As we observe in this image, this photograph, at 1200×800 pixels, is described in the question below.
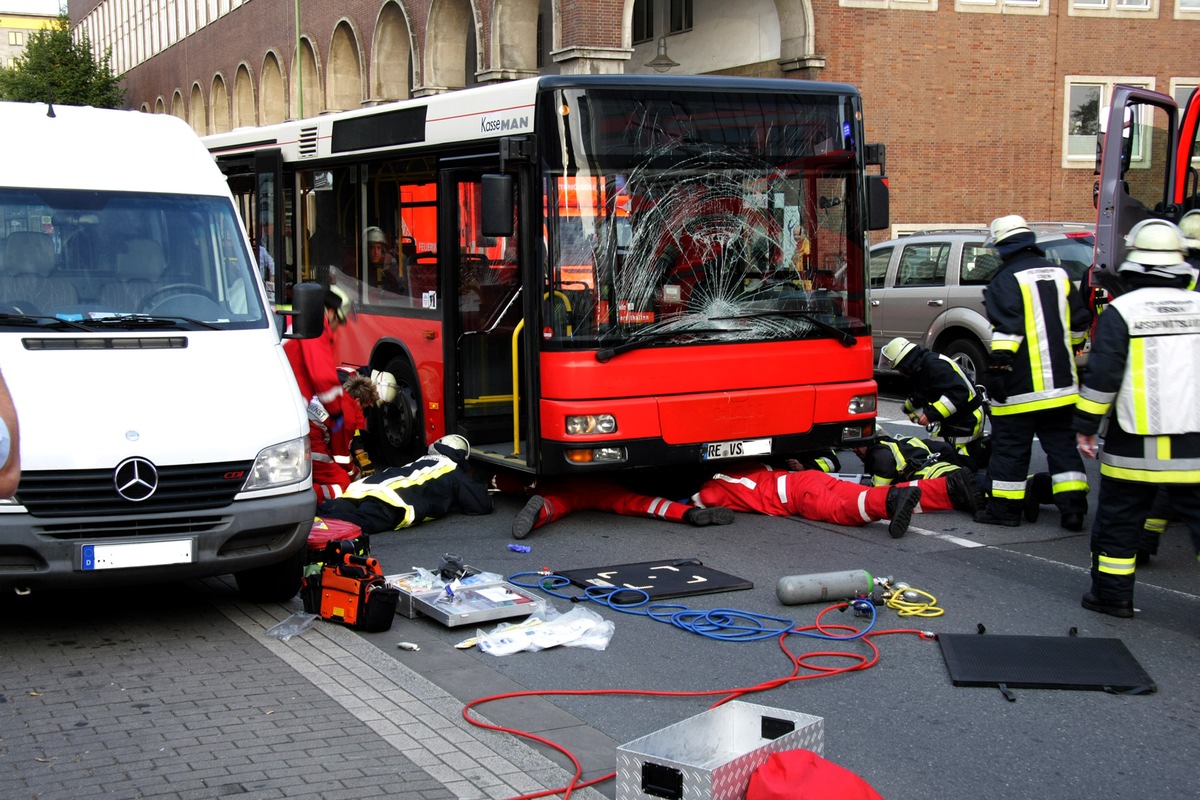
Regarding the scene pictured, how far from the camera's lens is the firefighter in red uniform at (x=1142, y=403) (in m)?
6.35

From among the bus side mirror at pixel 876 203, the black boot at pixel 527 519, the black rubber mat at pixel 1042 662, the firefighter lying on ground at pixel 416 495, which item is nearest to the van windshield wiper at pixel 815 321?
the bus side mirror at pixel 876 203

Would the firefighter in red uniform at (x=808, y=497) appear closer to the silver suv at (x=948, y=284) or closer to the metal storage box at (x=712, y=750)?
the metal storage box at (x=712, y=750)

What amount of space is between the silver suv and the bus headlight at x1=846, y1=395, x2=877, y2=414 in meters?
5.25

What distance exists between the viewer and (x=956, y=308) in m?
15.1

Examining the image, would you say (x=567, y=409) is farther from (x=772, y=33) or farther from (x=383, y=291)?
(x=772, y=33)

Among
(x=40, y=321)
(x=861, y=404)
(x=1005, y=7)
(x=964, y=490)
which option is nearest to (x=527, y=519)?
(x=861, y=404)

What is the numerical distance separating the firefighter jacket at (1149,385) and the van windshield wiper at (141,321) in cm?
445

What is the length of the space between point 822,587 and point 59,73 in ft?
205

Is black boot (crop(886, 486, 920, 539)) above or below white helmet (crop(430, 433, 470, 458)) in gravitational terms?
below

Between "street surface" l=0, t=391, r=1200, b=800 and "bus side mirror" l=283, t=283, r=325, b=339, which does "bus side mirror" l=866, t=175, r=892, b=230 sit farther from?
"bus side mirror" l=283, t=283, r=325, b=339

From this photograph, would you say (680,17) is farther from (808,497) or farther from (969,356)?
(808,497)

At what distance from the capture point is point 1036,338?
27.8 feet

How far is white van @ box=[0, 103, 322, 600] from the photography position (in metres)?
5.88

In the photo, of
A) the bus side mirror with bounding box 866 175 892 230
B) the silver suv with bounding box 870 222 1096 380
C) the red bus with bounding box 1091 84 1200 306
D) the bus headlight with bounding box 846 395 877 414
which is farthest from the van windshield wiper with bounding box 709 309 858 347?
the silver suv with bounding box 870 222 1096 380
